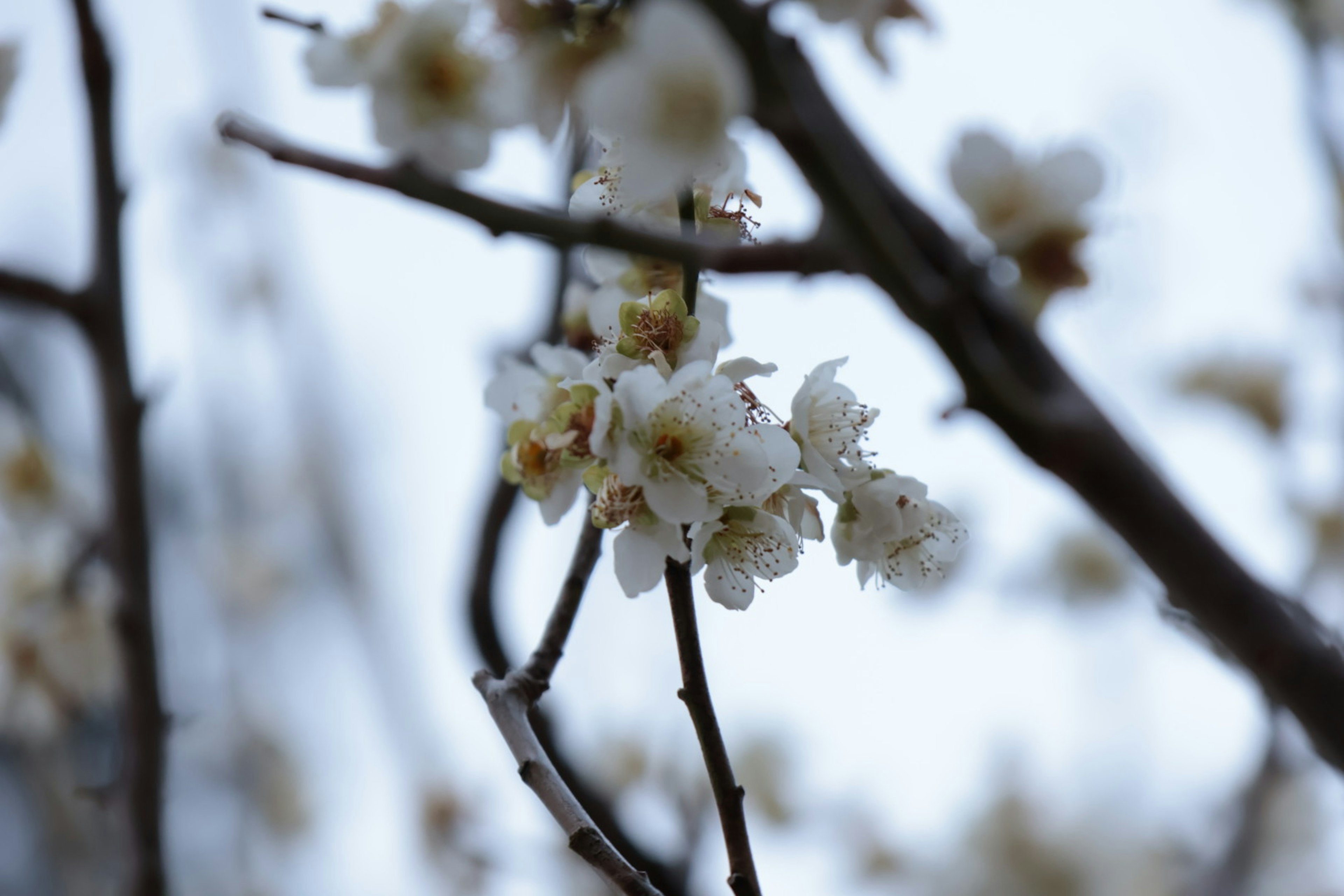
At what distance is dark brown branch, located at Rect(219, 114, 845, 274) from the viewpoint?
0.91 ft

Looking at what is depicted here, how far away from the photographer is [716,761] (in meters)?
0.39

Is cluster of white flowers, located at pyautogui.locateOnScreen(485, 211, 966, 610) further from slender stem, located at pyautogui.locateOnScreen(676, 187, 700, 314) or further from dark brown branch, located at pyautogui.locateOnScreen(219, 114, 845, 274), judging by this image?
dark brown branch, located at pyautogui.locateOnScreen(219, 114, 845, 274)

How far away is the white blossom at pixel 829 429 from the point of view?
48 centimetres

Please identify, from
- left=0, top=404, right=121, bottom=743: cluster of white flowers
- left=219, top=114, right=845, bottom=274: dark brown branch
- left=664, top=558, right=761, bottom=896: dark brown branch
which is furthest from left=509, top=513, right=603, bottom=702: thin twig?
left=0, top=404, right=121, bottom=743: cluster of white flowers

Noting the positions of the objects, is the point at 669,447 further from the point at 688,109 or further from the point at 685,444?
the point at 688,109

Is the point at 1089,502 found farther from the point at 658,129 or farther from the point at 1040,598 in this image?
the point at 1040,598

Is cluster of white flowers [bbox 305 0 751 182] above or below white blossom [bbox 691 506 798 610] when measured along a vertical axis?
above

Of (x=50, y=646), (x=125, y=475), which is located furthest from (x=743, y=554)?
(x=50, y=646)

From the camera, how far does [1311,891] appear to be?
3039 mm

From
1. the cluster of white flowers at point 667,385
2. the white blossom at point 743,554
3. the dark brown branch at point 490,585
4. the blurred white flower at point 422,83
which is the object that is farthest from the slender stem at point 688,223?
the dark brown branch at point 490,585

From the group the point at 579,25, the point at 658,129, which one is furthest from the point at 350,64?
the point at 658,129

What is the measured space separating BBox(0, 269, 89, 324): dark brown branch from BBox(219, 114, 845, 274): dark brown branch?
24.3 inches

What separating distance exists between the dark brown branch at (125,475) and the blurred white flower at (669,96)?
60 cm

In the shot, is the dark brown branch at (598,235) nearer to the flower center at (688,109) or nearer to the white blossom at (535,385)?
the flower center at (688,109)
